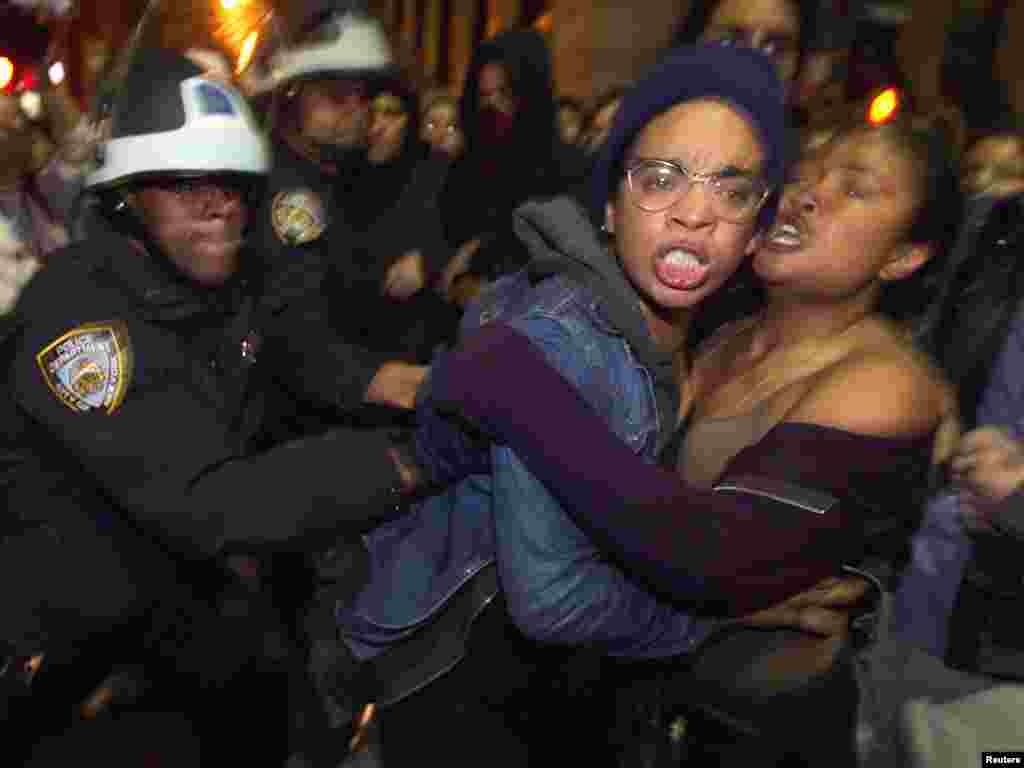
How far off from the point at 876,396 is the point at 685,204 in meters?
0.42

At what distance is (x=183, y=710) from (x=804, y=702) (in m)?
Answer: 1.29

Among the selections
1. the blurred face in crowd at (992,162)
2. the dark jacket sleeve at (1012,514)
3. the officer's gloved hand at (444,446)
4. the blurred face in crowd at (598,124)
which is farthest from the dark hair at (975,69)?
the officer's gloved hand at (444,446)

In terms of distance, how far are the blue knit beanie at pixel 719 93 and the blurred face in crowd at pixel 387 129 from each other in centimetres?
278

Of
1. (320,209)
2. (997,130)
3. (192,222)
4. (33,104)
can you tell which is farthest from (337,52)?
(997,130)

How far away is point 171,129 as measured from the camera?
199 cm

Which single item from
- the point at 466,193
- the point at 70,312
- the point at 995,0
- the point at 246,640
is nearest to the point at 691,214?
the point at 70,312

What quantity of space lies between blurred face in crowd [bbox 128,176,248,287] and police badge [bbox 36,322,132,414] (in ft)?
0.89

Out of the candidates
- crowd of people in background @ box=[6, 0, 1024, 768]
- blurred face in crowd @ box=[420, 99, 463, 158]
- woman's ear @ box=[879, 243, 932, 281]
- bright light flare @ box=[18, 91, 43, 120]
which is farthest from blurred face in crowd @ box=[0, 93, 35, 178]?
woman's ear @ box=[879, 243, 932, 281]

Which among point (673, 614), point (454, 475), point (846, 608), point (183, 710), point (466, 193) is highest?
point (466, 193)

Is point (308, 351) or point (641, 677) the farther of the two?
point (308, 351)

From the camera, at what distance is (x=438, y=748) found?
1634mm

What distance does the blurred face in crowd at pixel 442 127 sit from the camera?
15.0ft

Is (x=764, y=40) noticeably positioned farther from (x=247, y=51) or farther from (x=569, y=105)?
(x=569, y=105)

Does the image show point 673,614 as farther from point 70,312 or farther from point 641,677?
point 70,312
